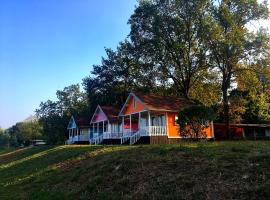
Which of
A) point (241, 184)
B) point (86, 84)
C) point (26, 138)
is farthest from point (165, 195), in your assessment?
point (26, 138)

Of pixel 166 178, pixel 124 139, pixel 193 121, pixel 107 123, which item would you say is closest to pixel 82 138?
pixel 107 123

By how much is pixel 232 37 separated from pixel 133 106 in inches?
515

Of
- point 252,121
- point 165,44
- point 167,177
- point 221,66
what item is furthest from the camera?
point 252,121

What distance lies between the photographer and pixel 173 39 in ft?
132

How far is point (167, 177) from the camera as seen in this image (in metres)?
10.1

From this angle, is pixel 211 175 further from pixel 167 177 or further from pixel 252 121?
pixel 252 121

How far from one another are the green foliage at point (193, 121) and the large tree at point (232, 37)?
1387cm

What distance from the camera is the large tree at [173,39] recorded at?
3791 cm

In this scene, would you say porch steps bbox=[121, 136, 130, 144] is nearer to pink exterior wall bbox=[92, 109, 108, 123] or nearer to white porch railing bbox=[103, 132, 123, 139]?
white porch railing bbox=[103, 132, 123, 139]

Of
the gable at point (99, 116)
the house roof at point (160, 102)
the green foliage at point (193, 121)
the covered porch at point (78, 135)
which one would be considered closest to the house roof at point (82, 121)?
the covered porch at point (78, 135)

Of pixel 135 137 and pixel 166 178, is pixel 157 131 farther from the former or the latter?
pixel 166 178

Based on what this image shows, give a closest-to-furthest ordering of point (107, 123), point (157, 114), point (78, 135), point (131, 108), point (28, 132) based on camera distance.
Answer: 1. point (157, 114)
2. point (131, 108)
3. point (107, 123)
4. point (78, 135)
5. point (28, 132)

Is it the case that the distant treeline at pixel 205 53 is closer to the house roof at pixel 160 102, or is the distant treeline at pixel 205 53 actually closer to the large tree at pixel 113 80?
the large tree at pixel 113 80

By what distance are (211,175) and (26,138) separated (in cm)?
8917
